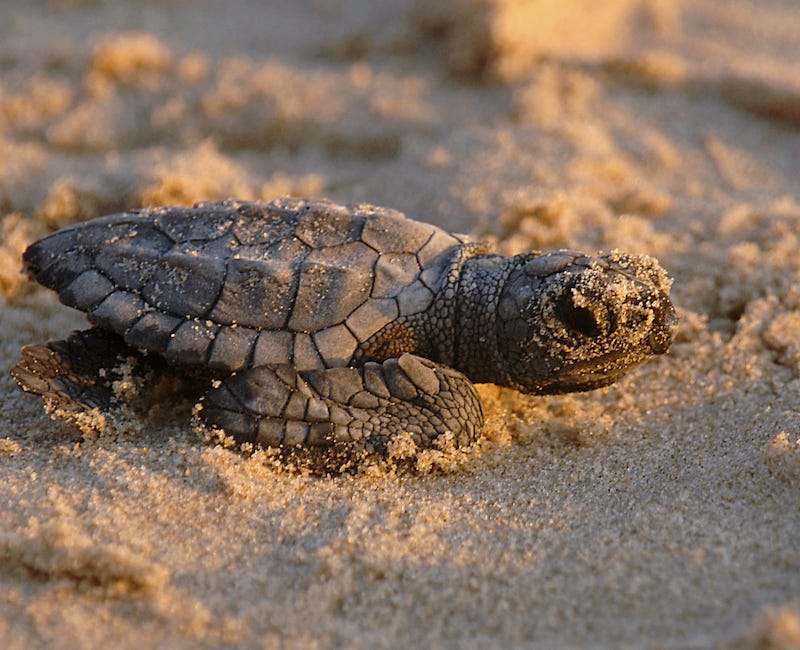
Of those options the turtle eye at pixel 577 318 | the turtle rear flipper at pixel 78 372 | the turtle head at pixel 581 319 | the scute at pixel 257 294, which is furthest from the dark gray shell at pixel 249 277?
the turtle eye at pixel 577 318

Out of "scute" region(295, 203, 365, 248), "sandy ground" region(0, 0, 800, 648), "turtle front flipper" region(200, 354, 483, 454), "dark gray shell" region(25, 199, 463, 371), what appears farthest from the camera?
"scute" region(295, 203, 365, 248)

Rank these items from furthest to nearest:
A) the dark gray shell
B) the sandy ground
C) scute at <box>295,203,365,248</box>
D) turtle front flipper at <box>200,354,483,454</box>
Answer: scute at <box>295,203,365,248</box> < the dark gray shell < turtle front flipper at <box>200,354,483,454</box> < the sandy ground

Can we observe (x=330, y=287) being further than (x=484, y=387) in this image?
No

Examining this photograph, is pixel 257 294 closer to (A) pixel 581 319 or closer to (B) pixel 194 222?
(B) pixel 194 222

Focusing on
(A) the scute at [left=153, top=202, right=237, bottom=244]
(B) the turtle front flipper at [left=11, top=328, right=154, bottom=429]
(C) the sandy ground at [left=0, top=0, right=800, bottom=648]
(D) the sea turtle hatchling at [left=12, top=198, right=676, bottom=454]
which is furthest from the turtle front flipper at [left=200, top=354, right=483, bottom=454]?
(A) the scute at [left=153, top=202, right=237, bottom=244]

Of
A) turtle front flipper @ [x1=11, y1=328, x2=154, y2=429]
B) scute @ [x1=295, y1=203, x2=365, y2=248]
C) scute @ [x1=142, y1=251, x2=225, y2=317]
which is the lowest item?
turtle front flipper @ [x1=11, y1=328, x2=154, y2=429]

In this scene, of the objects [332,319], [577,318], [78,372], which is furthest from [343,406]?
[78,372]

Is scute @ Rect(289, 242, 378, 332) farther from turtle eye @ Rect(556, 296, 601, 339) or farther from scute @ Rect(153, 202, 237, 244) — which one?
turtle eye @ Rect(556, 296, 601, 339)

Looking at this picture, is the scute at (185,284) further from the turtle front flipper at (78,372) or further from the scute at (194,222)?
the turtle front flipper at (78,372)
